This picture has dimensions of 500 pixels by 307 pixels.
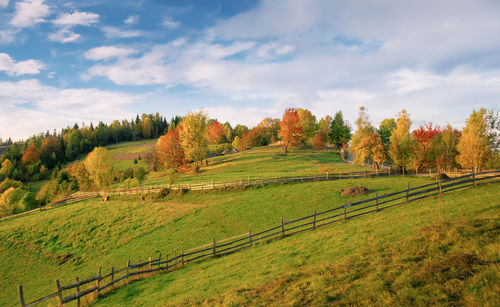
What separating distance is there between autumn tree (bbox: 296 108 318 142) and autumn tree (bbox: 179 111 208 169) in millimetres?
33873

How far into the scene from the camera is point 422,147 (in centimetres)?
4541

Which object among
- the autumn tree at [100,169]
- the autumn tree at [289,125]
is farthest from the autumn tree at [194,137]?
the autumn tree at [289,125]

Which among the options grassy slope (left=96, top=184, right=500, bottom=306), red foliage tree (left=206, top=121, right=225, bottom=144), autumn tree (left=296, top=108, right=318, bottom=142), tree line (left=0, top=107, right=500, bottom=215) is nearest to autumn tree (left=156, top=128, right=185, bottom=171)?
tree line (left=0, top=107, right=500, bottom=215)

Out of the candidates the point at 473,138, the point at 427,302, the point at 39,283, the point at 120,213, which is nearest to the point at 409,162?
the point at 473,138

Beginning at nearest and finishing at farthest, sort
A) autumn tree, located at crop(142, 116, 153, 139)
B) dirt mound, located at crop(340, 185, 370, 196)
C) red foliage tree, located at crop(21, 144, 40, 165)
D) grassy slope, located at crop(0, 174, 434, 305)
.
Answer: grassy slope, located at crop(0, 174, 434, 305) < dirt mound, located at crop(340, 185, 370, 196) < red foliage tree, located at crop(21, 144, 40, 165) < autumn tree, located at crop(142, 116, 153, 139)

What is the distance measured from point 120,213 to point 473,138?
57.1 meters

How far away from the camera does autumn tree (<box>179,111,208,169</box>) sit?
61750mm

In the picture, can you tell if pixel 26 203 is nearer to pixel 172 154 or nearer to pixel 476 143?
pixel 172 154

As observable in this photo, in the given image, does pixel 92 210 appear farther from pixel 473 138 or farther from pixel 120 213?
pixel 473 138

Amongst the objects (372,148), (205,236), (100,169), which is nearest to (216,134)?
(100,169)

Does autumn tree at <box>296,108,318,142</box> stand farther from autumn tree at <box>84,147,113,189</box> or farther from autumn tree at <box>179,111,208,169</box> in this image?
autumn tree at <box>84,147,113,189</box>

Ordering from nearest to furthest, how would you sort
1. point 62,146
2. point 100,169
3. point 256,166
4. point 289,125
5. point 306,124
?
point 100,169 → point 256,166 → point 289,125 → point 306,124 → point 62,146

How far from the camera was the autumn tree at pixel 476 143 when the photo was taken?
39.3m

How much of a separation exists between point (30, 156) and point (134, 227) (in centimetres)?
12763
